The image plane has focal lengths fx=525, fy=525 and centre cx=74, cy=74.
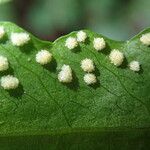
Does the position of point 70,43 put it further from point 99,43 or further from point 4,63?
point 4,63

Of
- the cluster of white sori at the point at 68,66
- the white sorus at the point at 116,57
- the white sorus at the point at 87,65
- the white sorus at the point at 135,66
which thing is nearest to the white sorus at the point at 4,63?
the cluster of white sori at the point at 68,66

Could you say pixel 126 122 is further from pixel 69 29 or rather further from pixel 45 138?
pixel 69 29

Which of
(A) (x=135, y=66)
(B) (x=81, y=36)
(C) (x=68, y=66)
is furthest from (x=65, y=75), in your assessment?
(A) (x=135, y=66)

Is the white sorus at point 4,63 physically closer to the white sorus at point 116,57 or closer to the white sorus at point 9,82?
the white sorus at point 9,82

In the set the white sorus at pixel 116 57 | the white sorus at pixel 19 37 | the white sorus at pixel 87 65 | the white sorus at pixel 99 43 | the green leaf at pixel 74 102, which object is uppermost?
the white sorus at pixel 19 37

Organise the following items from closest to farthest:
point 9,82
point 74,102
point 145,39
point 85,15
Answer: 1. point 9,82
2. point 74,102
3. point 145,39
4. point 85,15

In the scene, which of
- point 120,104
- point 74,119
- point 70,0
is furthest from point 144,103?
point 70,0

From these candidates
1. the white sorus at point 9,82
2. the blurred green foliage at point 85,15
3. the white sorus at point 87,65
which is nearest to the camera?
the white sorus at point 9,82
